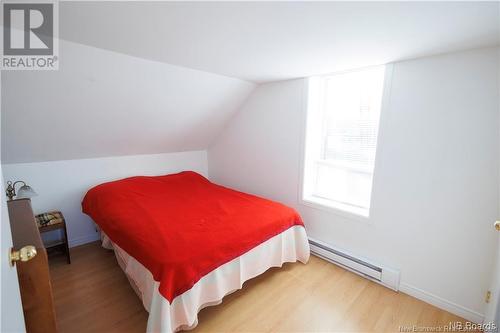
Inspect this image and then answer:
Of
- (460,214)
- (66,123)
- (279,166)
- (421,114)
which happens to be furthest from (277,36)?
(66,123)

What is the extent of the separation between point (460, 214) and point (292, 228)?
132cm

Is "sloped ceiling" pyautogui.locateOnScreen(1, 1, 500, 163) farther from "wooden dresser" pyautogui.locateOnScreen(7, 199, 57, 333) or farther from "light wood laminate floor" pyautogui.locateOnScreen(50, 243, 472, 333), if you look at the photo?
"light wood laminate floor" pyautogui.locateOnScreen(50, 243, 472, 333)

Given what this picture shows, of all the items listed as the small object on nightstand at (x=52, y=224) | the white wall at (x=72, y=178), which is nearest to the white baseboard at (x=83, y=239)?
the white wall at (x=72, y=178)

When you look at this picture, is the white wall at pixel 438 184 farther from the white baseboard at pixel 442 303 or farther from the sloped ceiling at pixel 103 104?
the sloped ceiling at pixel 103 104

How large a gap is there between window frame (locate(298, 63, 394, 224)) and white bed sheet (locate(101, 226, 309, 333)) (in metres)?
0.42

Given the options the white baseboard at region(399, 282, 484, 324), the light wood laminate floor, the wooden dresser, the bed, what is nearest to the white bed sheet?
the bed

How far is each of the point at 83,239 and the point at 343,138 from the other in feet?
10.8

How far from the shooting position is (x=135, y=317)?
1708 millimetres

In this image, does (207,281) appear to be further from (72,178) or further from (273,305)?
(72,178)

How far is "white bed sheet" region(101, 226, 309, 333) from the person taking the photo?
1409 millimetres

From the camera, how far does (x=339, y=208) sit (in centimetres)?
241

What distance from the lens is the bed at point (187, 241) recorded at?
4.82 ft

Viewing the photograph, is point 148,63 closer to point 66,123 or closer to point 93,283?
point 66,123

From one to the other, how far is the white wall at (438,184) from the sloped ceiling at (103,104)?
1.80 metres
